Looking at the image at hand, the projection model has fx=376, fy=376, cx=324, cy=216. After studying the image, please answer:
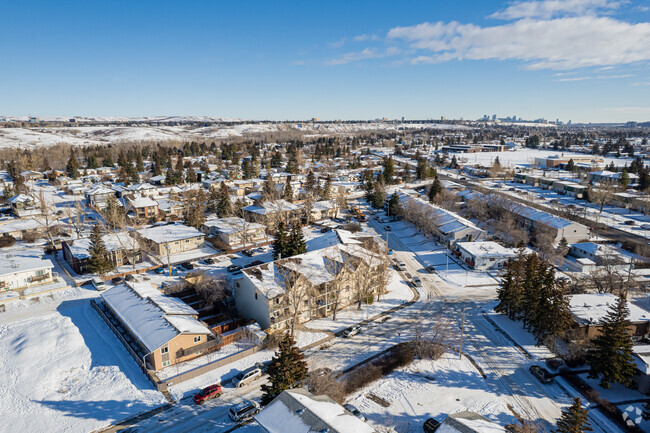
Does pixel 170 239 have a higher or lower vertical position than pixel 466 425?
lower

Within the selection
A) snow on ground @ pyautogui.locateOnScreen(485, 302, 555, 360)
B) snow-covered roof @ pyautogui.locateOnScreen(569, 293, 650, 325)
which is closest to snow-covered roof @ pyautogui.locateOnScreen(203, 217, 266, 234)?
snow on ground @ pyautogui.locateOnScreen(485, 302, 555, 360)

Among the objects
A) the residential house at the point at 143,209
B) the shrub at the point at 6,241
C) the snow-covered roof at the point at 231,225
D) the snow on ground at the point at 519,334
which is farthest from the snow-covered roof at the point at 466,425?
the shrub at the point at 6,241

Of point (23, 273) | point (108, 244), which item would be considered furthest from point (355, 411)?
point (23, 273)

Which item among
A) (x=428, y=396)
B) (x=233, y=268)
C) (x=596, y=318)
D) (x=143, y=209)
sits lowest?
(x=428, y=396)

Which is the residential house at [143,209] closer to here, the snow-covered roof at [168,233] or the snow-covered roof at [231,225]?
the snow-covered roof at [168,233]

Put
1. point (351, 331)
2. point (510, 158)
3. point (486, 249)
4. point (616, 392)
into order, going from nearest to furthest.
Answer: point (616, 392), point (351, 331), point (486, 249), point (510, 158)

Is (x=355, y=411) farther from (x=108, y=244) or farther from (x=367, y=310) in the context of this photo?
(x=108, y=244)

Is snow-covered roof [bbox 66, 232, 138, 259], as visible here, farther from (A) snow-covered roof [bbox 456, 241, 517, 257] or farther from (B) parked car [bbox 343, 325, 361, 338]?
(A) snow-covered roof [bbox 456, 241, 517, 257]

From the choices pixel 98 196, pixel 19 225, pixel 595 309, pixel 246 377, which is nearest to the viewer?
pixel 246 377
